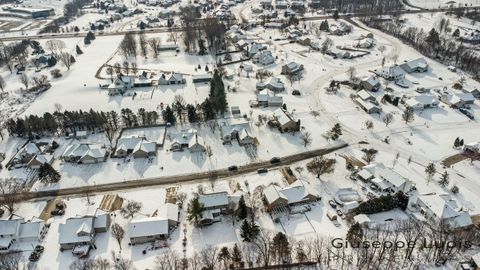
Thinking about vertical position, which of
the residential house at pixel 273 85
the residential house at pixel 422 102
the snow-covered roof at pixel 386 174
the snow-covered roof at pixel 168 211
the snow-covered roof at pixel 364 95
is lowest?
the snow-covered roof at pixel 168 211

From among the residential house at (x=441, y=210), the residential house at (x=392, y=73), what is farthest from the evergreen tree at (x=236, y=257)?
the residential house at (x=392, y=73)

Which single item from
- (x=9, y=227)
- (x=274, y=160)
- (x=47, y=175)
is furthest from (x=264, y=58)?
(x=9, y=227)

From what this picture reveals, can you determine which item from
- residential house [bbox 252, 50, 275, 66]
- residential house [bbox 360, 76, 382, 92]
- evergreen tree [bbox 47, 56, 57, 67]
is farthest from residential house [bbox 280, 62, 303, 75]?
evergreen tree [bbox 47, 56, 57, 67]

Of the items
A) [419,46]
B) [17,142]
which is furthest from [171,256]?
[419,46]

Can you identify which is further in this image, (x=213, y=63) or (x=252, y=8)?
(x=252, y=8)

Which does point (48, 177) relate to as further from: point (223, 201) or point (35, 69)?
point (35, 69)

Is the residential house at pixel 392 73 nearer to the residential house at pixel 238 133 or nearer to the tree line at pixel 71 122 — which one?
the residential house at pixel 238 133
